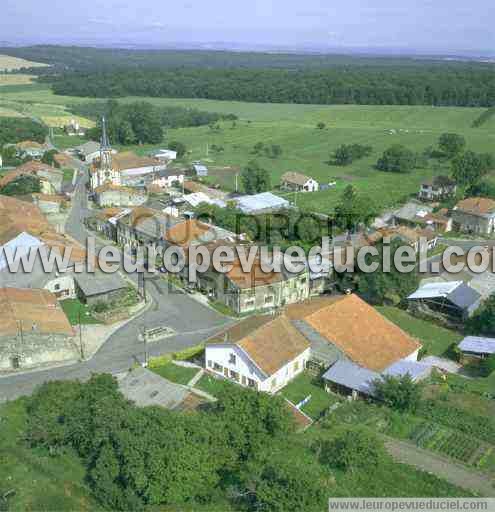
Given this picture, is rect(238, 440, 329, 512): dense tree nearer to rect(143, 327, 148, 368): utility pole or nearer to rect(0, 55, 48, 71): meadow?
rect(143, 327, 148, 368): utility pole

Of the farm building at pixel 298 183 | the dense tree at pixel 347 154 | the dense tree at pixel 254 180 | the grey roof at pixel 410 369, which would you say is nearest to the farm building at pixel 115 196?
the dense tree at pixel 254 180

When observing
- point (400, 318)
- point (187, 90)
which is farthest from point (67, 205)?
point (187, 90)

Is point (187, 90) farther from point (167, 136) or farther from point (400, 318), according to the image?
point (400, 318)

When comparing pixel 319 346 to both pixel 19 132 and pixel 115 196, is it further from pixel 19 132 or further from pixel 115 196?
pixel 19 132

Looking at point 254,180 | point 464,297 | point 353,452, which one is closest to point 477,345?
point 464,297

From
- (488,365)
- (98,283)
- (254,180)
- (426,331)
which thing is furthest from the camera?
(254,180)
